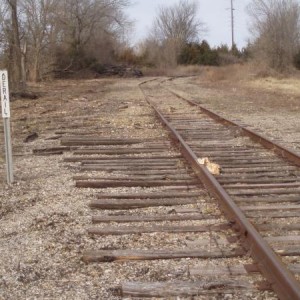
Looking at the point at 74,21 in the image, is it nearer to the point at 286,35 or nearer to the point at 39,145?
the point at 286,35

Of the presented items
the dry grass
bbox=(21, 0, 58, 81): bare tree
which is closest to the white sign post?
bbox=(21, 0, 58, 81): bare tree

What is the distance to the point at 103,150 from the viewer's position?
949 centimetres

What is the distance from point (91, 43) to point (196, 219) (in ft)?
191

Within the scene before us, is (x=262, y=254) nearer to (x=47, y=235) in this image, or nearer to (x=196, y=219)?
(x=196, y=219)

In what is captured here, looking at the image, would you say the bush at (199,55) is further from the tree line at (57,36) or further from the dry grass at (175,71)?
the tree line at (57,36)

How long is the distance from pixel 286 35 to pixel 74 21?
2525cm

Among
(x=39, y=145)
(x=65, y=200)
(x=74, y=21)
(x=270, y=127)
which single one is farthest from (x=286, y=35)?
(x=65, y=200)

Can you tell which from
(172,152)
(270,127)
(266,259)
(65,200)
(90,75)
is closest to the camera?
(266,259)

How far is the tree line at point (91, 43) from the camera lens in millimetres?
36056

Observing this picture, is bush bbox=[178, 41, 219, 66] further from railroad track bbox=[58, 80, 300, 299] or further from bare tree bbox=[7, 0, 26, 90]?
railroad track bbox=[58, 80, 300, 299]

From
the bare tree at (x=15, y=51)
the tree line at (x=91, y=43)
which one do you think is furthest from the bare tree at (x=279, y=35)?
the bare tree at (x=15, y=51)

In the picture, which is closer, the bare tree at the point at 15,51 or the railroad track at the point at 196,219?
the railroad track at the point at 196,219

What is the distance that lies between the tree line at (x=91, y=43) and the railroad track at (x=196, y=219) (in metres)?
20.2

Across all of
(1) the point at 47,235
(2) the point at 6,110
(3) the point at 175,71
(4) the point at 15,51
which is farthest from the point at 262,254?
(3) the point at 175,71
